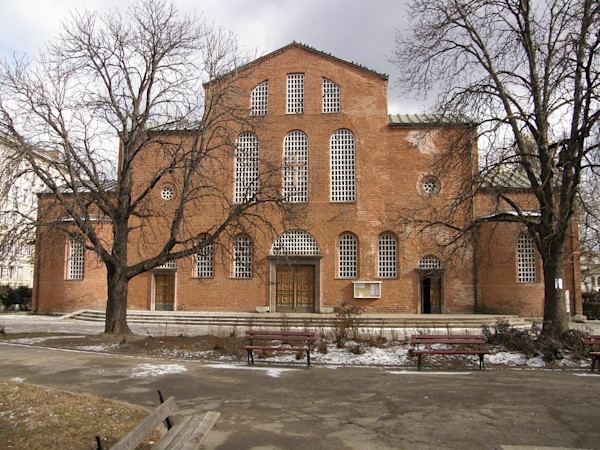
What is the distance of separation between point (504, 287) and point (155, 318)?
58.6 ft

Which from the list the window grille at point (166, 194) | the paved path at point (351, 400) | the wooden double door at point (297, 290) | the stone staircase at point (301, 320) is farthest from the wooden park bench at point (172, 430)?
the window grille at point (166, 194)

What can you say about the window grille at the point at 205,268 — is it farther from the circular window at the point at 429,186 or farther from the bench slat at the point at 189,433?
the bench slat at the point at 189,433

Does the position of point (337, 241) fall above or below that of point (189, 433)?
above

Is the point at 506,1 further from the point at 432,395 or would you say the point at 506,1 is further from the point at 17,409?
the point at 17,409

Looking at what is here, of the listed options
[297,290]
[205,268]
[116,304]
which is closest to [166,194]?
[205,268]

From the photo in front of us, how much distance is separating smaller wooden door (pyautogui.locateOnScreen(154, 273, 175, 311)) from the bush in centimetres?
1022

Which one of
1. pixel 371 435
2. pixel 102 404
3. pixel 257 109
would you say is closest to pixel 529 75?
pixel 371 435

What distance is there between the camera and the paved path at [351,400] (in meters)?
6.28

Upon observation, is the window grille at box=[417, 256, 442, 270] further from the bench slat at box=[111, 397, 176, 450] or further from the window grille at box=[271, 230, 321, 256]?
the bench slat at box=[111, 397, 176, 450]

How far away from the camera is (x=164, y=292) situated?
27.8 metres

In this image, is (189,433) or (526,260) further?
(526,260)

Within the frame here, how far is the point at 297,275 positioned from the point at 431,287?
24.0ft

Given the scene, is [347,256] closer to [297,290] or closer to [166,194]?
[297,290]

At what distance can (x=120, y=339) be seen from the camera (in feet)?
48.2
